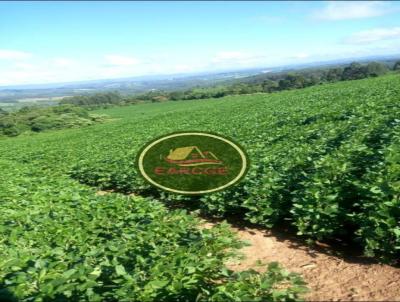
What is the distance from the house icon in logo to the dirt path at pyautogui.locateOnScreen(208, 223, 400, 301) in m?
4.27

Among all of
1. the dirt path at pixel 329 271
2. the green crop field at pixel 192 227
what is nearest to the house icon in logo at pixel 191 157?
the green crop field at pixel 192 227

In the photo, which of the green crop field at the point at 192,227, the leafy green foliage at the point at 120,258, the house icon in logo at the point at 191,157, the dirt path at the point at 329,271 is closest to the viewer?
the leafy green foliage at the point at 120,258

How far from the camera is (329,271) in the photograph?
17.1 ft

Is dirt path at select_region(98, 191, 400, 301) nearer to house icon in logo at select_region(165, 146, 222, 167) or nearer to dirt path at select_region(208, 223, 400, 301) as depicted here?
→ dirt path at select_region(208, 223, 400, 301)

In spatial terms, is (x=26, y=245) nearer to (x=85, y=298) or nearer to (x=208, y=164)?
(x=85, y=298)

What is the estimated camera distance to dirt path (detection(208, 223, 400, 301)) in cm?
453

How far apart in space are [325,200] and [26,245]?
14.1 feet

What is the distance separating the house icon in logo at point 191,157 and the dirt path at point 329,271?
4.27 meters

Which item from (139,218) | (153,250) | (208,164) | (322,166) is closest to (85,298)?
(153,250)

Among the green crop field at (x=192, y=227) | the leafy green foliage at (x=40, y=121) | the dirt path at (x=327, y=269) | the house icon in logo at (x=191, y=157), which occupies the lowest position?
the leafy green foliage at (x=40, y=121)

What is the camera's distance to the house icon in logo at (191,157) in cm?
1067

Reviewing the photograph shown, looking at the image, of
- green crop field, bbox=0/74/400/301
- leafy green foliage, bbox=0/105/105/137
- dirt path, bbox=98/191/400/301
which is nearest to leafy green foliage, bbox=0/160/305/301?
green crop field, bbox=0/74/400/301

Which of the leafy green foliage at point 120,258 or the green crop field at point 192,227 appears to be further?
the green crop field at point 192,227

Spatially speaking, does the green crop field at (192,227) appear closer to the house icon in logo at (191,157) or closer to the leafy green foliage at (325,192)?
the leafy green foliage at (325,192)
